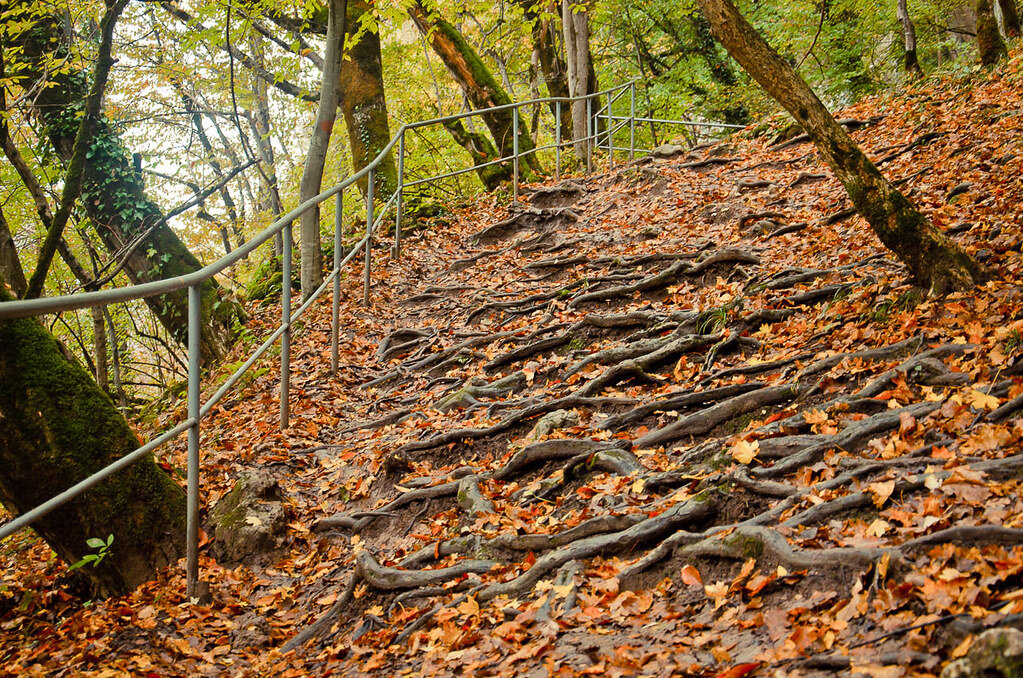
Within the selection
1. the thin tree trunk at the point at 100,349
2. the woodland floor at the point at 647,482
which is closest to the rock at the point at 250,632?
the woodland floor at the point at 647,482

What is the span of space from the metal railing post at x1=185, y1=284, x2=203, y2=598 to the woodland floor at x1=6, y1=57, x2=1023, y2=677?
18 cm

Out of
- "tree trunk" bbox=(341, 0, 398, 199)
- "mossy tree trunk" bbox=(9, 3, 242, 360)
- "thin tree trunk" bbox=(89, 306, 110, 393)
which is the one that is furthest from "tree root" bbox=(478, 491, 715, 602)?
"tree trunk" bbox=(341, 0, 398, 199)

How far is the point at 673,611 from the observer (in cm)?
284

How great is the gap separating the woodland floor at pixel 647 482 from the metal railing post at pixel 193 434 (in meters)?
0.18

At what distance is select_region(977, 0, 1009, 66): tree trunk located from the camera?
423 inches

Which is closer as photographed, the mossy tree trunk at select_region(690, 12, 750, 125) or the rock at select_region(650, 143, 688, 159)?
the rock at select_region(650, 143, 688, 159)

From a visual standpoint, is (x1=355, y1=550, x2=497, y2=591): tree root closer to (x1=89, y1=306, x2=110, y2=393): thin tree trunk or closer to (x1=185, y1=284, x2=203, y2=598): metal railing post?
(x1=185, y1=284, x2=203, y2=598): metal railing post

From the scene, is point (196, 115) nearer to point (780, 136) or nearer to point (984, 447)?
point (780, 136)

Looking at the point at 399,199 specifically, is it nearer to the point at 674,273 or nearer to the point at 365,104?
the point at 365,104

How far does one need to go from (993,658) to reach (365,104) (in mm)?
11003

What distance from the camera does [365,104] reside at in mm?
11383

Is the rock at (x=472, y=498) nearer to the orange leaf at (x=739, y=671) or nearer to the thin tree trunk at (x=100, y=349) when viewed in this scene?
the orange leaf at (x=739, y=671)

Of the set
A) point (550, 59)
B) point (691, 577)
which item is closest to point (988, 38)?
point (550, 59)

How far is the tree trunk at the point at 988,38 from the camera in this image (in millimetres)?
10734
